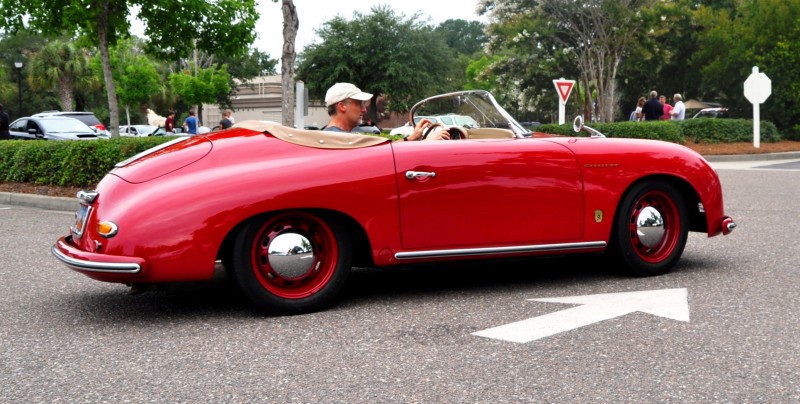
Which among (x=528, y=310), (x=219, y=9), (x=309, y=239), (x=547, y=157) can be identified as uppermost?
(x=219, y=9)

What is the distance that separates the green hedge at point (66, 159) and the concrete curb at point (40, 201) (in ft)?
1.59

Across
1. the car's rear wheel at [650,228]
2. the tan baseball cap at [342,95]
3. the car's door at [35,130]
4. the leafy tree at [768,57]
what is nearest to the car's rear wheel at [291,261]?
the tan baseball cap at [342,95]

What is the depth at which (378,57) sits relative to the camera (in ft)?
158

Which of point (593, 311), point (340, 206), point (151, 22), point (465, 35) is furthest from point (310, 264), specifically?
point (465, 35)

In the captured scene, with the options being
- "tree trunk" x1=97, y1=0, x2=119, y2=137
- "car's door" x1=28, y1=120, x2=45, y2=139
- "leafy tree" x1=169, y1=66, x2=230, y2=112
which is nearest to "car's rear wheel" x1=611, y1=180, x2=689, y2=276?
"tree trunk" x1=97, y1=0, x2=119, y2=137

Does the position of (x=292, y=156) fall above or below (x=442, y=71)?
below

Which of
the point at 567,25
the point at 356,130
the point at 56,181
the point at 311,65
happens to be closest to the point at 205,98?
the point at 311,65

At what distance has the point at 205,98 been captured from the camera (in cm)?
5109

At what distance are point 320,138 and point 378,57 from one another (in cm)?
4372

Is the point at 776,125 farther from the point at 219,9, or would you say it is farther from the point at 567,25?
the point at 219,9

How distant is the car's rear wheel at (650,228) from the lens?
5.75 metres

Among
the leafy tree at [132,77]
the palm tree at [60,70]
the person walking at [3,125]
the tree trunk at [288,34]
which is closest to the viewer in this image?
the tree trunk at [288,34]

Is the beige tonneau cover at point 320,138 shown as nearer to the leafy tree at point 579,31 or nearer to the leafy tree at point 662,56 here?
the leafy tree at point 579,31

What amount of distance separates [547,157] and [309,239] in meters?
1.52
